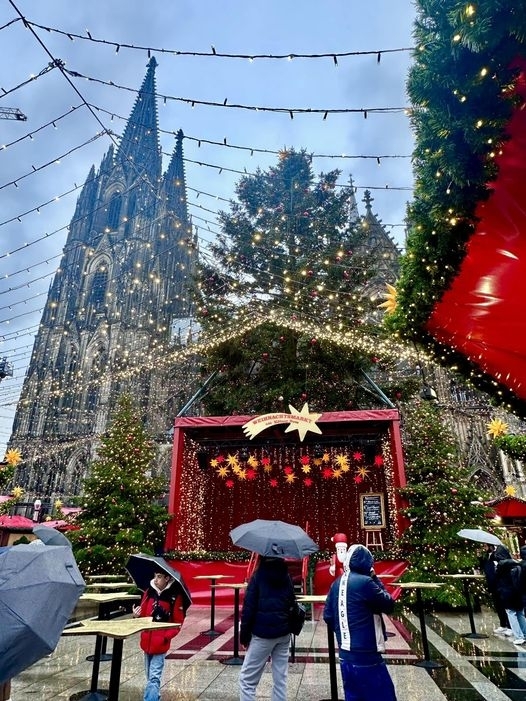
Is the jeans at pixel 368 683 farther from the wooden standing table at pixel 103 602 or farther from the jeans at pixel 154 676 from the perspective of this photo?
the wooden standing table at pixel 103 602


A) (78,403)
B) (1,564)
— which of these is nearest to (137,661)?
(1,564)

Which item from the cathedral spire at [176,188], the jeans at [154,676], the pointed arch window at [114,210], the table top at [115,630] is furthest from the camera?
the pointed arch window at [114,210]

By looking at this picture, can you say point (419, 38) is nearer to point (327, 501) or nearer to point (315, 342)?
point (315, 342)

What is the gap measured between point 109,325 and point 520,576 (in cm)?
3964

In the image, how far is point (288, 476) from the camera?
1302cm

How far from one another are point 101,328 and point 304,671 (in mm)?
39662

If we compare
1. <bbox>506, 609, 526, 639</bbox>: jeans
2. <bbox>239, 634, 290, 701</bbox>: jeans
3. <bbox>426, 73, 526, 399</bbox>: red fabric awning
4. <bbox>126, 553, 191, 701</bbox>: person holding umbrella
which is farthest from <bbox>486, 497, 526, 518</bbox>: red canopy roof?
<bbox>126, 553, 191, 701</bbox>: person holding umbrella

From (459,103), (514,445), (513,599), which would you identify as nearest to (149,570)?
(459,103)

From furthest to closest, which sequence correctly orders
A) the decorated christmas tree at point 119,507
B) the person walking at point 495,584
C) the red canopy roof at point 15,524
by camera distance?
the red canopy roof at point 15,524
the decorated christmas tree at point 119,507
the person walking at point 495,584

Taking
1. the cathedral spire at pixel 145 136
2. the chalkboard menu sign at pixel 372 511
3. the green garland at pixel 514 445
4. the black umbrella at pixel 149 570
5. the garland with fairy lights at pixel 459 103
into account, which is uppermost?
the cathedral spire at pixel 145 136

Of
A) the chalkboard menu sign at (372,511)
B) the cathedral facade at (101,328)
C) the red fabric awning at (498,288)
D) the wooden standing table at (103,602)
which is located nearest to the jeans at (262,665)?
the wooden standing table at (103,602)

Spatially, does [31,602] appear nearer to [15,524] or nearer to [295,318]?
[295,318]

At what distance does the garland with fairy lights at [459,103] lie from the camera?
8.58 ft

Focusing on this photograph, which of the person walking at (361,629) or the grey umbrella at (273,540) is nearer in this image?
the person walking at (361,629)
